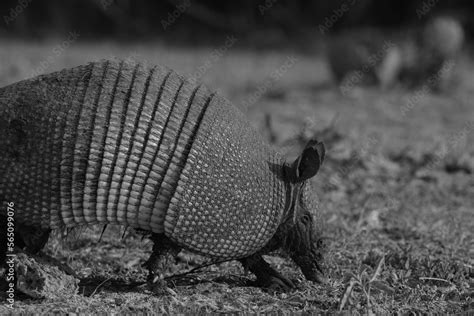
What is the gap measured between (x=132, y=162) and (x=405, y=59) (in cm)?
1162

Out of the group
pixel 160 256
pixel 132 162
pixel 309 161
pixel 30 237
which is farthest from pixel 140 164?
pixel 309 161

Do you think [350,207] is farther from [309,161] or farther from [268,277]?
[309,161]

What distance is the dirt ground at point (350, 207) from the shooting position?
17.5 feet

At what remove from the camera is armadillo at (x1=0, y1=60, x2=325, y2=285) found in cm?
484

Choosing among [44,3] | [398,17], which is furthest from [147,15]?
[398,17]

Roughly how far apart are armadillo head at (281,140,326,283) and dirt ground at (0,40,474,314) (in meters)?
0.26

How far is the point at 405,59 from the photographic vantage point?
50.6ft

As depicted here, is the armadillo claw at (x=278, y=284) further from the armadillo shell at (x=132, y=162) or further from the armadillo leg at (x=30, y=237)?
the armadillo leg at (x=30, y=237)

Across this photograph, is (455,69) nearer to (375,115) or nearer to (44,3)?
(375,115)

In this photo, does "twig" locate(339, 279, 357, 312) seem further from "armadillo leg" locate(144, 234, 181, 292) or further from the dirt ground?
"armadillo leg" locate(144, 234, 181, 292)

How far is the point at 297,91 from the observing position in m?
15.4

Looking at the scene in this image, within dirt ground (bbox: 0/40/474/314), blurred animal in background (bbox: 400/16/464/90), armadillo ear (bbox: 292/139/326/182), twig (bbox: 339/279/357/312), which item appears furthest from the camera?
blurred animal in background (bbox: 400/16/464/90)

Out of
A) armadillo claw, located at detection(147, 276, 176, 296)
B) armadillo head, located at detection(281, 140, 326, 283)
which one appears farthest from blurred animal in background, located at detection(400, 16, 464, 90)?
armadillo claw, located at detection(147, 276, 176, 296)

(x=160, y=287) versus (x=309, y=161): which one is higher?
(x=309, y=161)
